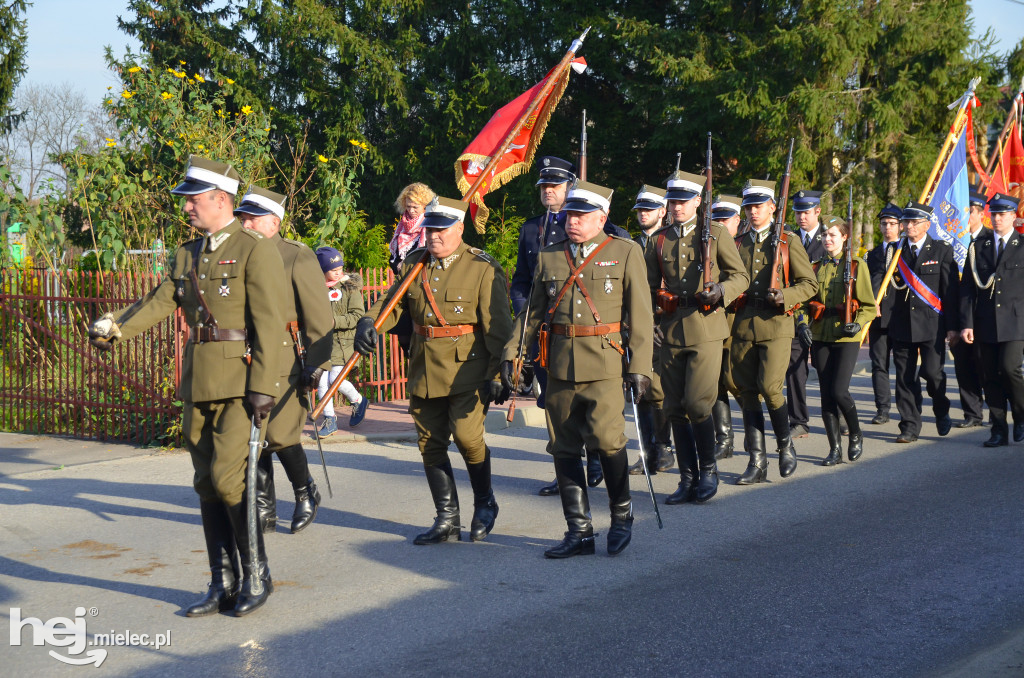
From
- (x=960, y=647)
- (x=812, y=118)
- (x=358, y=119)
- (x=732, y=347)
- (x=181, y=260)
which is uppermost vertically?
(x=358, y=119)

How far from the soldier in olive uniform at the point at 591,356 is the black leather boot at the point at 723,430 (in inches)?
122

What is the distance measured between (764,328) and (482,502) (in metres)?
2.83

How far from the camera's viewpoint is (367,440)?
10.4 meters

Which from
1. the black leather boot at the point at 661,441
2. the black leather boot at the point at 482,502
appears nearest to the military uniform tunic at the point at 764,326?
A: the black leather boot at the point at 661,441

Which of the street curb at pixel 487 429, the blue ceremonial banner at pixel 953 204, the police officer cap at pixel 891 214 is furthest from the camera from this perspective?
the blue ceremonial banner at pixel 953 204

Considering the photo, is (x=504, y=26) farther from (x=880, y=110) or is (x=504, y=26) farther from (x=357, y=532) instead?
(x=357, y=532)

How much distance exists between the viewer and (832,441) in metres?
8.85

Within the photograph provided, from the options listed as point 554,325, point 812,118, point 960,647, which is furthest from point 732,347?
point 812,118

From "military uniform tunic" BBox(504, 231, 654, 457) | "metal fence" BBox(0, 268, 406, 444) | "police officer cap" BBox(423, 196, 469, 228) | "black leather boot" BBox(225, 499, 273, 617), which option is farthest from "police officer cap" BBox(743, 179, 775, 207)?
Answer: "metal fence" BBox(0, 268, 406, 444)

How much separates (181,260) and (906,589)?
393 centimetres

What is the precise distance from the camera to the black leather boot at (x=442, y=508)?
6.42 metres

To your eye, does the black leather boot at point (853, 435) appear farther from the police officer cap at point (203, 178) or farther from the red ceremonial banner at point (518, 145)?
the police officer cap at point (203, 178)

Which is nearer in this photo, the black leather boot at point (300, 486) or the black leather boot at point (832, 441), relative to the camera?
the black leather boot at point (300, 486)
